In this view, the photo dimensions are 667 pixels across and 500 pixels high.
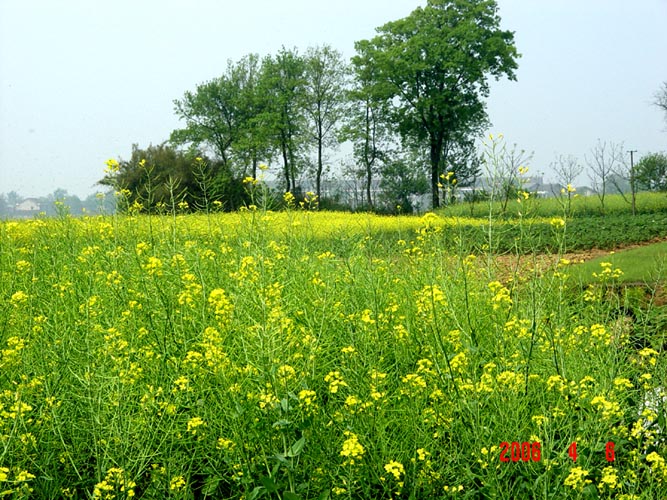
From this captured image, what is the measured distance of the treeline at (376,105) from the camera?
27.1m

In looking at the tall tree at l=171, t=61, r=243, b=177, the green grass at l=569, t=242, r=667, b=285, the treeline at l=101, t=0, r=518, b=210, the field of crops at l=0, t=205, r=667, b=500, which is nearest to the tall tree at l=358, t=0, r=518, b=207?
the treeline at l=101, t=0, r=518, b=210

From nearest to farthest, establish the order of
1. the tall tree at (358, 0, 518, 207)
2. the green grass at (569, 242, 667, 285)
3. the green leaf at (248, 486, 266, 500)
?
the green leaf at (248, 486, 266, 500) → the green grass at (569, 242, 667, 285) → the tall tree at (358, 0, 518, 207)

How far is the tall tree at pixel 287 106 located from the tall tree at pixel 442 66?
12.6ft

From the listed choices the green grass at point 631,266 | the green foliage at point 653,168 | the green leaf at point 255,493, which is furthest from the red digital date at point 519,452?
the green foliage at point 653,168

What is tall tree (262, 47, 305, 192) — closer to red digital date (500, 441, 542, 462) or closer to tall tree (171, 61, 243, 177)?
tall tree (171, 61, 243, 177)

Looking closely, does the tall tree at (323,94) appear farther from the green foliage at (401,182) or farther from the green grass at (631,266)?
the green grass at (631,266)

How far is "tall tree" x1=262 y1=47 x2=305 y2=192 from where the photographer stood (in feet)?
94.2

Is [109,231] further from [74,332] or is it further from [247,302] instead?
[247,302]

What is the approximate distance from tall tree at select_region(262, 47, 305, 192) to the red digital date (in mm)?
26018

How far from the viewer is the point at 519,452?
276cm

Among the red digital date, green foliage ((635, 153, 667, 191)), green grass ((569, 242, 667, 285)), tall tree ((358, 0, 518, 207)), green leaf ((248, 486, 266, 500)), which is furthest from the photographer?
green foliage ((635, 153, 667, 191))

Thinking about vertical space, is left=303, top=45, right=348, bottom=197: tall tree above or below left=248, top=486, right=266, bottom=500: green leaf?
above

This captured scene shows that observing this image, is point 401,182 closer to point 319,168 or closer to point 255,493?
point 319,168

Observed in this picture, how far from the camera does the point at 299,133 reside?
28.9m
